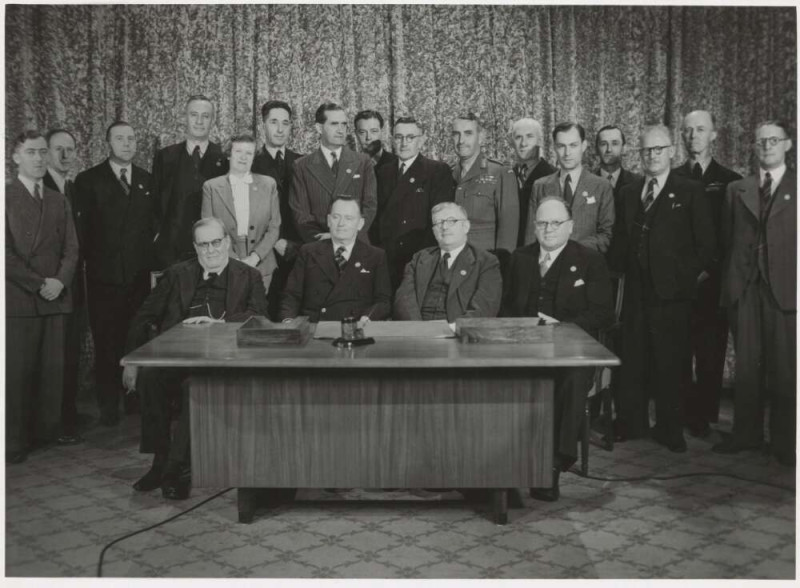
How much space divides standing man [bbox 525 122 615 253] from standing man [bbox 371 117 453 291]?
1.77 feet

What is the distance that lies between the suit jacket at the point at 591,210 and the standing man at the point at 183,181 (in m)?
1.79

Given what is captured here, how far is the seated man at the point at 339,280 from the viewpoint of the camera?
4363 millimetres

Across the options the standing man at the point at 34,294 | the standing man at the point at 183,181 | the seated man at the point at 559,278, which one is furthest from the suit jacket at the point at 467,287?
the standing man at the point at 34,294

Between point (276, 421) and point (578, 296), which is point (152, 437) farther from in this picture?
point (578, 296)

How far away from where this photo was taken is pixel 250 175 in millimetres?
4793

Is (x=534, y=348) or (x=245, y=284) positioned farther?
(x=245, y=284)

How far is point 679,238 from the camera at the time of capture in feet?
14.4

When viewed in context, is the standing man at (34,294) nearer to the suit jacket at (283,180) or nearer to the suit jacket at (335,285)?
the suit jacket at (283,180)

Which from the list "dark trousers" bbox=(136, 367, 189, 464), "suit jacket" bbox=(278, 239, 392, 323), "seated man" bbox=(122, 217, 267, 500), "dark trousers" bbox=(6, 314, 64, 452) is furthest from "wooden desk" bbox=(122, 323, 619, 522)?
"dark trousers" bbox=(6, 314, 64, 452)

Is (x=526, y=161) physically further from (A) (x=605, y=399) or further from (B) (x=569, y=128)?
(A) (x=605, y=399)

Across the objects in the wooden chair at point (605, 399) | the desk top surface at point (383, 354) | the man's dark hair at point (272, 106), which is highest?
the man's dark hair at point (272, 106)

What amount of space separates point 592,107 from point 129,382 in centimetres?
306

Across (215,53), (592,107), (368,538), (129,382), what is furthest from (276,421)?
(592,107)

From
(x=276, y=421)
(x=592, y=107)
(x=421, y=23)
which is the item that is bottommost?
(x=276, y=421)
